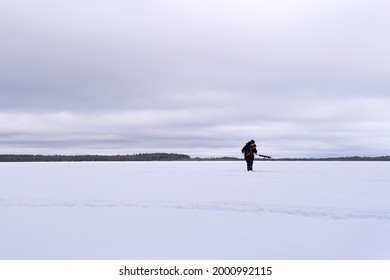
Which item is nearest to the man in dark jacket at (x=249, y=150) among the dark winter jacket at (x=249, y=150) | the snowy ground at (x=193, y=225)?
the dark winter jacket at (x=249, y=150)

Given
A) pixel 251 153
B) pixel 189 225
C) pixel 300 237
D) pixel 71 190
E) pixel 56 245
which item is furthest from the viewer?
pixel 251 153

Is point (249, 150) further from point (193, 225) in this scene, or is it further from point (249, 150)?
point (193, 225)

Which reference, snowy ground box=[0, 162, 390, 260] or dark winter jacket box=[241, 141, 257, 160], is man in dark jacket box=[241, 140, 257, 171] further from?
snowy ground box=[0, 162, 390, 260]

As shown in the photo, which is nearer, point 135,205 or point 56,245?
point 56,245

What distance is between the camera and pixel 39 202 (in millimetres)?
9875

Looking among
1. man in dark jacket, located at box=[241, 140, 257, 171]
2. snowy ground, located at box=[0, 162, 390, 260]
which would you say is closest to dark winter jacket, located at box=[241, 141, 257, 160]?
man in dark jacket, located at box=[241, 140, 257, 171]

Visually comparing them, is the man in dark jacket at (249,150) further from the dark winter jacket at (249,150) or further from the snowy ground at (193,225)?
the snowy ground at (193,225)

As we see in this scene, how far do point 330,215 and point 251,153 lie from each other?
48.9 ft

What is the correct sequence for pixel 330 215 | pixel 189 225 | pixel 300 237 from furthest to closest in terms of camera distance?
pixel 330 215 → pixel 189 225 → pixel 300 237

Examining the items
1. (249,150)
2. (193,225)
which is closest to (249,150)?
(249,150)

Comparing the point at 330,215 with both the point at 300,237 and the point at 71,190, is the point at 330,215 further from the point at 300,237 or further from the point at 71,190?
the point at 71,190

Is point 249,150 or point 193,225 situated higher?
point 249,150

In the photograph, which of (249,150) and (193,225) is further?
(249,150)
